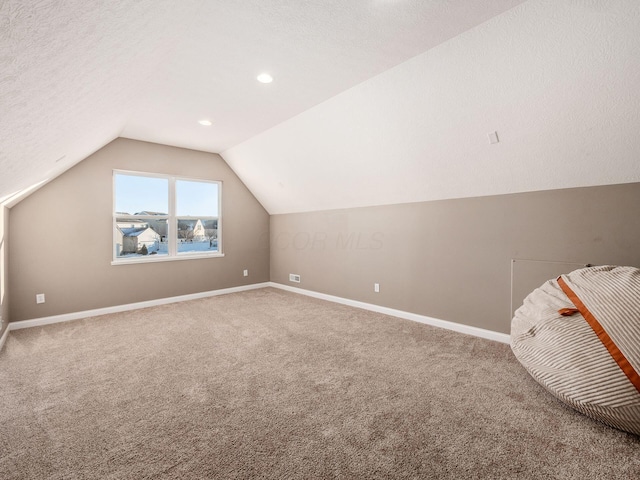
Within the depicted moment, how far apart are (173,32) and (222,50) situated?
0.48 metres

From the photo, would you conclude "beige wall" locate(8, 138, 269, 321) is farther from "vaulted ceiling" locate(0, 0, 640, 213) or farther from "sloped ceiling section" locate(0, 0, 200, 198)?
"sloped ceiling section" locate(0, 0, 200, 198)

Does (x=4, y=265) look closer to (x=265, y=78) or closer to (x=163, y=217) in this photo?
(x=163, y=217)

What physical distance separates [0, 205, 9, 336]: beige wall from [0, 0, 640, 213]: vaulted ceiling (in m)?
1.04

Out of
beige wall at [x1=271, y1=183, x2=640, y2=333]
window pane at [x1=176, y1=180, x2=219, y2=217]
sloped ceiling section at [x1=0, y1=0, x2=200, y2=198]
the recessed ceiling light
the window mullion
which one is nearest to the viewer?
sloped ceiling section at [x1=0, y1=0, x2=200, y2=198]

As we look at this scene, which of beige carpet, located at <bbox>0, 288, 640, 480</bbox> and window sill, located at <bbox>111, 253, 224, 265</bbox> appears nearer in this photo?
beige carpet, located at <bbox>0, 288, 640, 480</bbox>

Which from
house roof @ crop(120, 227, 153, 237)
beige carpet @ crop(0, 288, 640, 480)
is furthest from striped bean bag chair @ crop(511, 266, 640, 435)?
house roof @ crop(120, 227, 153, 237)

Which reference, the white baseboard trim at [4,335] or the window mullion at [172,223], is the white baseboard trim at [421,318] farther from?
the white baseboard trim at [4,335]

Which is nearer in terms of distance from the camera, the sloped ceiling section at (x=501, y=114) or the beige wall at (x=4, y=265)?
the sloped ceiling section at (x=501, y=114)

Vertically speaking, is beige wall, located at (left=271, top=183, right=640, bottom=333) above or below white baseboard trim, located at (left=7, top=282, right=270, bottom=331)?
above

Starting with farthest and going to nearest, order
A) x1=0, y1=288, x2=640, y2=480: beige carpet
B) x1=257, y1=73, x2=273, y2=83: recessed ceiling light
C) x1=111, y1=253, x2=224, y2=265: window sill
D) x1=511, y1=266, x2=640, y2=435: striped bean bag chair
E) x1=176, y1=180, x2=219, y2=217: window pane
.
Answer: x1=176, y1=180, x2=219, y2=217: window pane → x1=111, y1=253, x2=224, y2=265: window sill → x1=257, y1=73, x2=273, y2=83: recessed ceiling light → x1=511, y1=266, x2=640, y2=435: striped bean bag chair → x1=0, y1=288, x2=640, y2=480: beige carpet

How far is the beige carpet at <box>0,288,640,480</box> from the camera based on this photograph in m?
1.56

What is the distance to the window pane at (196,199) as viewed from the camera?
5230 mm

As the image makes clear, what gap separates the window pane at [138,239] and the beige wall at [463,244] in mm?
2512

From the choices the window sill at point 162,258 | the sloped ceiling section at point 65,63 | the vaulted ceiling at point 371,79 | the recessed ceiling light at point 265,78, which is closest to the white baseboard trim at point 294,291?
the window sill at point 162,258
